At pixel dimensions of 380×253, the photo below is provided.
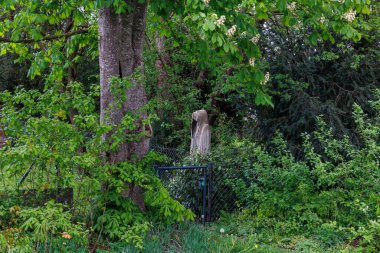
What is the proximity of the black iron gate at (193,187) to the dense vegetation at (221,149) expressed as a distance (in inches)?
3.6

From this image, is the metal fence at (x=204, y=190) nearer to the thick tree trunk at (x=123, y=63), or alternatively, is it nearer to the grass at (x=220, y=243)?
the grass at (x=220, y=243)

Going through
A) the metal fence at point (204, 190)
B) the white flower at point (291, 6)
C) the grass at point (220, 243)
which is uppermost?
the white flower at point (291, 6)

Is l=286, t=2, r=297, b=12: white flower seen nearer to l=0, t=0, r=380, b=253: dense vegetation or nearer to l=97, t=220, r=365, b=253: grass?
l=0, t=0, r=380, b=253: dense vegetation

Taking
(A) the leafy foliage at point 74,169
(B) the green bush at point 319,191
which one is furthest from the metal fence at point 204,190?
(A) the leafy foliage at point 74,169

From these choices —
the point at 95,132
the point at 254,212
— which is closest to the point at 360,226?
the point at 254,212

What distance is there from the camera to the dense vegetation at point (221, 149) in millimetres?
5672

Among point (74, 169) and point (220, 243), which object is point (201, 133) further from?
point (74, 169)

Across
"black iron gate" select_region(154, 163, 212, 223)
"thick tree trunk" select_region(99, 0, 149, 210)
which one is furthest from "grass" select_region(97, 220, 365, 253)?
"black iron gate" select_region(154, 163, 212, 223)

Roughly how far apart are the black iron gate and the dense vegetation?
92 mm

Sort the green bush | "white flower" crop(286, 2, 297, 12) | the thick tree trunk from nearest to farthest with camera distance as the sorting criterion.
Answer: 1. the thick tree trunk
2. "white flower" crop(286, 2, 297, 12)
3. the green bush

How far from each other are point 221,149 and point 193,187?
1165 mm

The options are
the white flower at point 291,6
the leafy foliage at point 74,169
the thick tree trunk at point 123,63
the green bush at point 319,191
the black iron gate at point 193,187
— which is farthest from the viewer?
the black iron gate at point 193,187

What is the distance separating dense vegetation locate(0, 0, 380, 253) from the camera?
5.67 metres

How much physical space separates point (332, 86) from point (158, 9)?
516 centimetres
